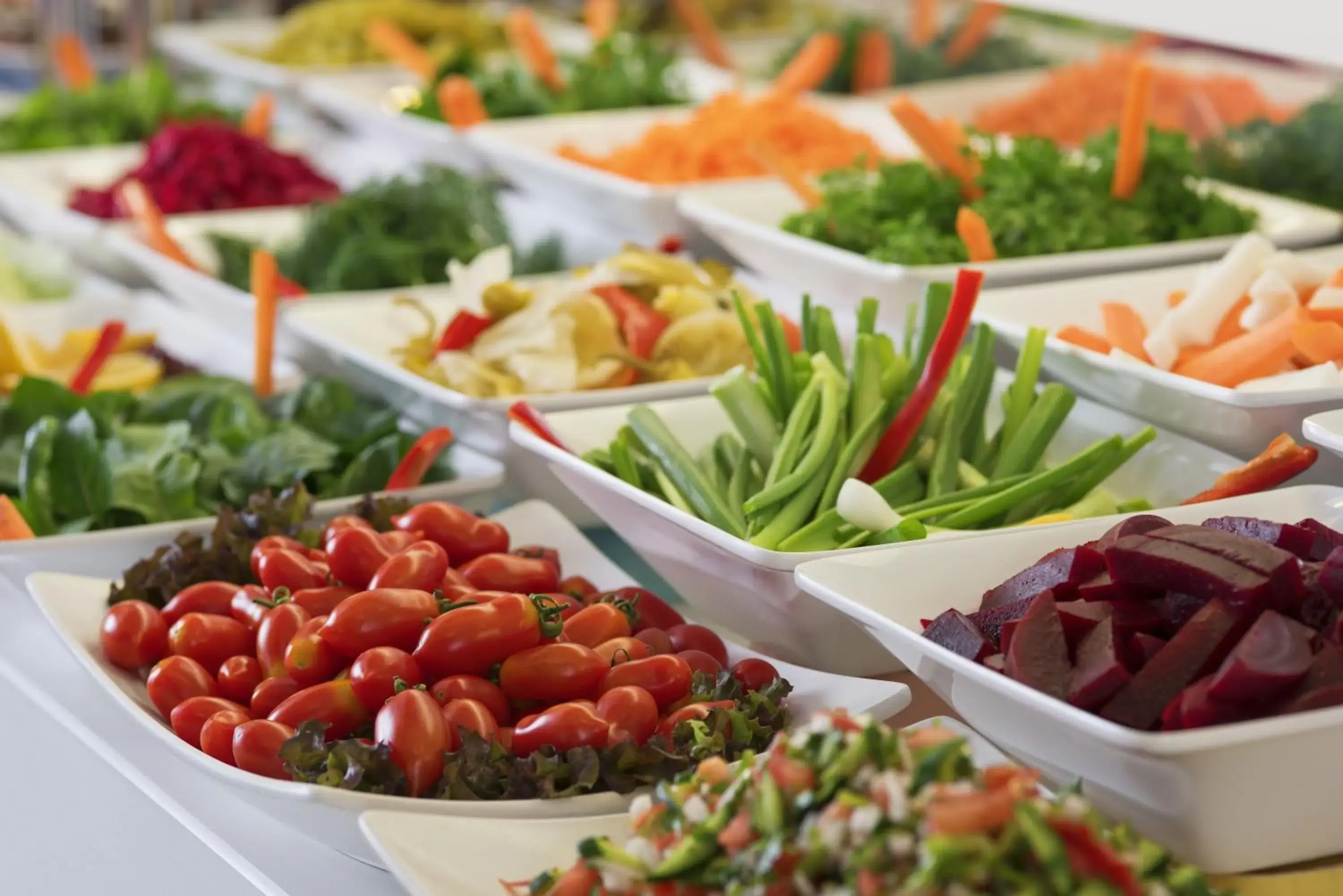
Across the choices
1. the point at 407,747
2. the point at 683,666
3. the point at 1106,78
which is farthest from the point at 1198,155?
the point at 407,747

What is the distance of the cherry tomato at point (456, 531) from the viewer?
1.74m

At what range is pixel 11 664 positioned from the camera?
1788 millimetres

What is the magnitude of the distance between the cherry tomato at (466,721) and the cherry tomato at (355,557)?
0.27 m

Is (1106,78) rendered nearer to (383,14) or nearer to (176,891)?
(383,14)

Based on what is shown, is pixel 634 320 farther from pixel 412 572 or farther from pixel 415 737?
pixel 415 737

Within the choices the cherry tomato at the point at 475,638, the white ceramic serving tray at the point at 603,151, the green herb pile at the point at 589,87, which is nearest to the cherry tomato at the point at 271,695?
the cherry tomato at the point at 475,638

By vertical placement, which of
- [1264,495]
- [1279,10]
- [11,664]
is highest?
[1279,10]

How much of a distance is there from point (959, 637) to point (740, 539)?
1.22ft

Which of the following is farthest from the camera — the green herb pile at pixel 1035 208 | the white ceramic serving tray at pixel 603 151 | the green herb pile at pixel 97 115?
the green herb pile at pixel 97 115

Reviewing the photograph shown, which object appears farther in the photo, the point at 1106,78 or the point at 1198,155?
the point at 1106,78

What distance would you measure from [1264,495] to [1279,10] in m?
0.83

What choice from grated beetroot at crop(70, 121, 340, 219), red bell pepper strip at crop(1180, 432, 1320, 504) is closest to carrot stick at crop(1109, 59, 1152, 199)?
red bell pepper strip at crop(1180, 432, 1320, 504)

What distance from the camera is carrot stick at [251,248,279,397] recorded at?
2.42 metres

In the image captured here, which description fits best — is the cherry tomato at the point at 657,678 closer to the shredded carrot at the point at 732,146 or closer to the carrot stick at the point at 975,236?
the carrot stick at the point at 975,236
